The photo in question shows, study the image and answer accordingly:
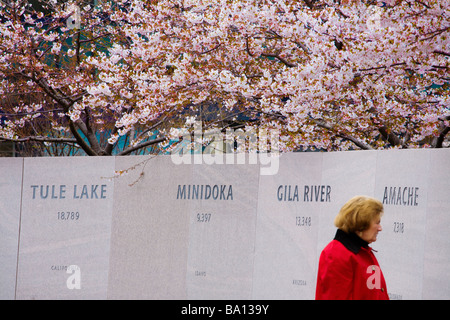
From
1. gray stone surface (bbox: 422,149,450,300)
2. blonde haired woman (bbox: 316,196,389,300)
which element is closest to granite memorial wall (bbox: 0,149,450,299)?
gray stone surface (bbox: 422,149,450,300)

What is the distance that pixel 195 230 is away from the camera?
26.2 ft

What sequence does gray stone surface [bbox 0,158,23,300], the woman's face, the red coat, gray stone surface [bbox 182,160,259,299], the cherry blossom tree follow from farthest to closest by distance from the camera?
gray stone surface [bbox 0,158,23,300], gray stone surface [bbox 182,160,259,299], the cherry blossom tree, the woman's face, the red coat

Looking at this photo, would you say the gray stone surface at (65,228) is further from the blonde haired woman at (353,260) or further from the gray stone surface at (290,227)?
the blonde haired woman at (353,260)

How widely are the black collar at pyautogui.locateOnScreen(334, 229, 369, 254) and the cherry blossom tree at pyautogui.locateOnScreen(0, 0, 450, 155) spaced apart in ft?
7.54

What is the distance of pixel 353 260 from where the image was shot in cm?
399

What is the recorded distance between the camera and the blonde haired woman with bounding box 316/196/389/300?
13.0 feet

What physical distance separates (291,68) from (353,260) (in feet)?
10.7

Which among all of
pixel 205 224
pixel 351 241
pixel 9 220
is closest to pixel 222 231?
pixel 205 224

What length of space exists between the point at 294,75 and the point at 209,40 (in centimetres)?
181

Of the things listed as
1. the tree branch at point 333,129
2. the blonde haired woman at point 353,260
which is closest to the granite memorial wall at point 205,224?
the tree branch at point 333,129

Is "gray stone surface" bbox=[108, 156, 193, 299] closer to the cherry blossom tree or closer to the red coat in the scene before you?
the cherry blossom tree

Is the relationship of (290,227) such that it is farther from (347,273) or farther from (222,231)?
(347,273)

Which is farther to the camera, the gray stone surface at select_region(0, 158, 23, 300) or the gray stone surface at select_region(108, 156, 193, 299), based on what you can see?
the gray stone surface at select_region(0, 158, 23, 300)

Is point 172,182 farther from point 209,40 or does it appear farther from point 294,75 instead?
point 294,75
